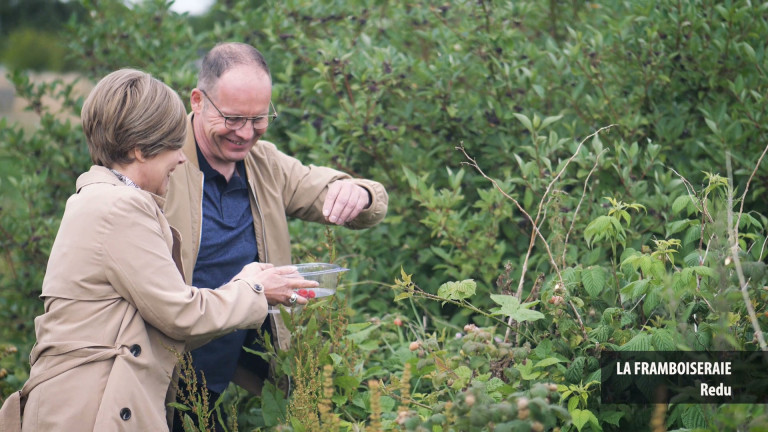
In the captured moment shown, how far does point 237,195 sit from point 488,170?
63.0 inches

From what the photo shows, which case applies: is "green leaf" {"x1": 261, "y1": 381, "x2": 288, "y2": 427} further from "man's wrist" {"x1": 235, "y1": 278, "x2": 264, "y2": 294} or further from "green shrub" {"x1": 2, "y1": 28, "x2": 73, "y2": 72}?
"green shrub" {"x1": 2, "y1": 28, "x2": 73, "y2": 72}

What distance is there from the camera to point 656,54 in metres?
4.13

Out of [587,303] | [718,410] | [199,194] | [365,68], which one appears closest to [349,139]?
[365,68]

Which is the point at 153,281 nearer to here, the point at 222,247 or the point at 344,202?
the point at 222,247

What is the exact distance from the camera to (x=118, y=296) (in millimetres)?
2463

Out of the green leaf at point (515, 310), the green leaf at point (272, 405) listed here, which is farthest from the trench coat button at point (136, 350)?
the green leaf at point (515, 310)

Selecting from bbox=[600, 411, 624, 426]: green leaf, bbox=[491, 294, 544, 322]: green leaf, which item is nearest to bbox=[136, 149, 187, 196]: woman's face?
bbox=[491, 294, 544, 322]: green leaf

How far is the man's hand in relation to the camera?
3324 millimetres

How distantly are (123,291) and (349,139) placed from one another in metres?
2.14

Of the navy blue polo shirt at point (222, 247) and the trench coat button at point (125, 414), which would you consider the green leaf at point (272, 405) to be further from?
the trench coat button at point (125, 414)

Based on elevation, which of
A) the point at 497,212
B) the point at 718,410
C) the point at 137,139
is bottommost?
the point at 497,212

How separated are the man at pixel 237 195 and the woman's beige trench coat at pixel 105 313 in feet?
1.98

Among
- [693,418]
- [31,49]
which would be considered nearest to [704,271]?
[693,418]

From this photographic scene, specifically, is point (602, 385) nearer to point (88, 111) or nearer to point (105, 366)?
point (105, 366)
